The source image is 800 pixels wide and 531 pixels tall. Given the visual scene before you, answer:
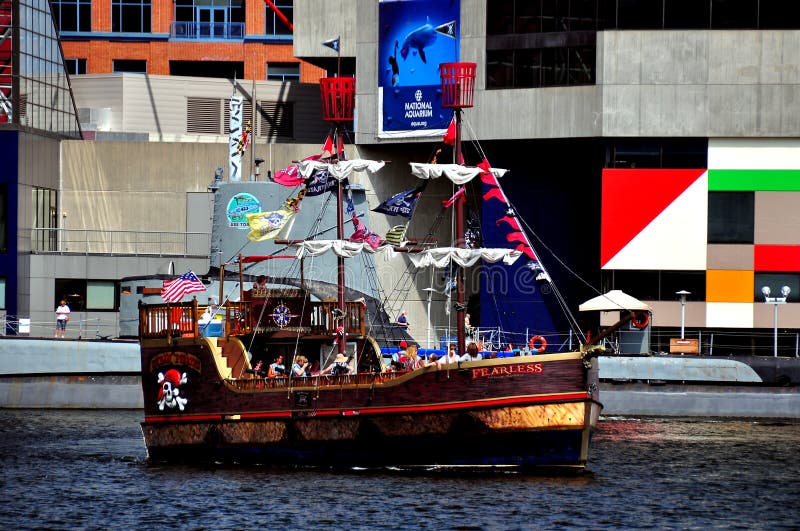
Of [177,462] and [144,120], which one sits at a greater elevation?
[144,120]

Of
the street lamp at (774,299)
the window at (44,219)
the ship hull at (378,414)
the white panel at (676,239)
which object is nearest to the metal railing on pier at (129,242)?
the window at (44,219)

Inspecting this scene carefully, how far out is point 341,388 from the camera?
133 ft

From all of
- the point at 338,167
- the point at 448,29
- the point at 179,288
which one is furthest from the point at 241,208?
the point at 179,288

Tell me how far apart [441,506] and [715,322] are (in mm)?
33197

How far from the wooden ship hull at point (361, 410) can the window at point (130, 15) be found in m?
61.8

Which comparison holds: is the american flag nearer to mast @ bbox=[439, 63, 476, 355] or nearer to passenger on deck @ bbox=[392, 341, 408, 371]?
passenger on deck @ bbox=[392, 341, 408, 371]

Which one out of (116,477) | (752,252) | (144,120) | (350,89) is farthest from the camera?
(144,120)

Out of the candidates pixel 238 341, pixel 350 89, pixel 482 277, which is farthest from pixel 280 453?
pixel 482 277

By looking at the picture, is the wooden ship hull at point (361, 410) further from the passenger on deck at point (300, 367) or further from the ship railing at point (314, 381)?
the passenger on deck at point (300, 367)

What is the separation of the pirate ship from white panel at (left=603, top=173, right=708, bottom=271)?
21963mm

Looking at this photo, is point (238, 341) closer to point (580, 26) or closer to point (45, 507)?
point (45, 507)

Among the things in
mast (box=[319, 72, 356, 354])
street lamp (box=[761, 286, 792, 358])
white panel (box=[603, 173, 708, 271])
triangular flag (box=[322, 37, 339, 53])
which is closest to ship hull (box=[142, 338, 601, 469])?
mast (box=[319, 72, 356, 354])

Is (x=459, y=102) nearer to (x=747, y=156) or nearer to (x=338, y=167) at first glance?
(x=338, y=167)

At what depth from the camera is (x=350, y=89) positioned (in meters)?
45.9
